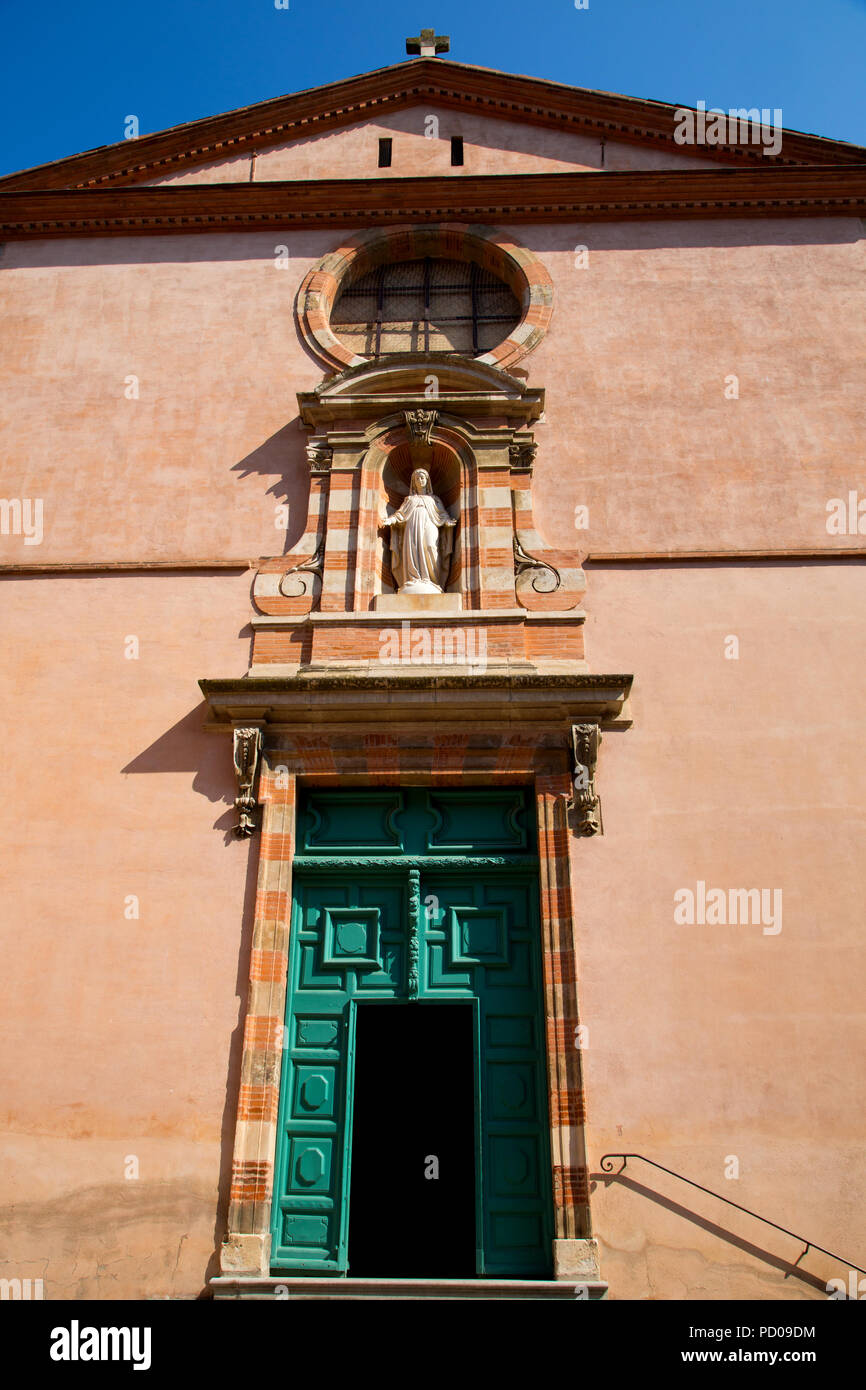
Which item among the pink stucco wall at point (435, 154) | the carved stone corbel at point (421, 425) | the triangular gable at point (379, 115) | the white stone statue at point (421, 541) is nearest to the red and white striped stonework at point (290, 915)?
the white stone statue at point (421, 541)

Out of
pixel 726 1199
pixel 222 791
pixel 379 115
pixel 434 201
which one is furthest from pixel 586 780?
pixel 379 115

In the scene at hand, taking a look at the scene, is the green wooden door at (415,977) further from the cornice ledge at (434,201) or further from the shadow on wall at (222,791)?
the cornice ledge at (434,201)

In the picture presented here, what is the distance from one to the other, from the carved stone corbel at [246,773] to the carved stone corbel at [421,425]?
9.85 feet

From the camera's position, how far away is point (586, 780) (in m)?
7.79

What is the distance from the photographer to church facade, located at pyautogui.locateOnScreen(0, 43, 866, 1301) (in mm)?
6930

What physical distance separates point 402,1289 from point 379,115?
10988 millimetres

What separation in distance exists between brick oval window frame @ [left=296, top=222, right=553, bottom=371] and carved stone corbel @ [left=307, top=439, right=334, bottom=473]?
0.92 metres

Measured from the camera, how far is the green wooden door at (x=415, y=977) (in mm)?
6949

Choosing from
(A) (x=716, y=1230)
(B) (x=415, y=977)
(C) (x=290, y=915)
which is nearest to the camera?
(A) (x=716, y=1230)

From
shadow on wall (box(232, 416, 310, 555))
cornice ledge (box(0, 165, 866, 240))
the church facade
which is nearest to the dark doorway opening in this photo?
the church facade

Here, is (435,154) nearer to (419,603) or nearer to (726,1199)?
(419,603)

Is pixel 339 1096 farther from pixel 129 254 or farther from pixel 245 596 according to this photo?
pixel 129 254

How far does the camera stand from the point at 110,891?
7.75 m
